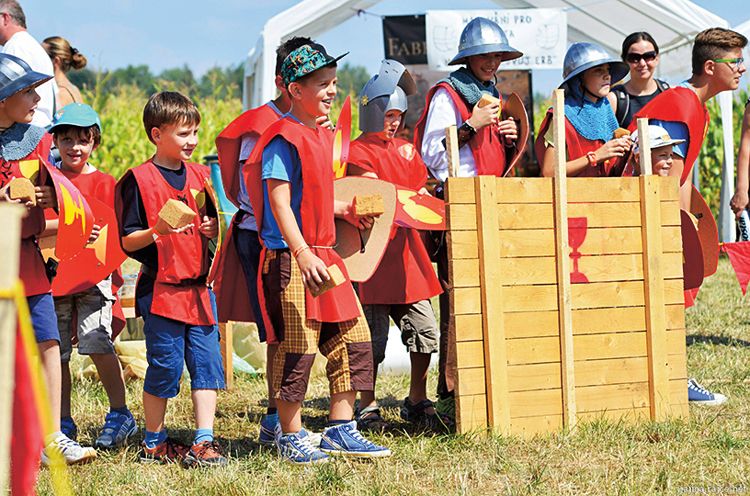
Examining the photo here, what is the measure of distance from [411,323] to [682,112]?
1.85 metres

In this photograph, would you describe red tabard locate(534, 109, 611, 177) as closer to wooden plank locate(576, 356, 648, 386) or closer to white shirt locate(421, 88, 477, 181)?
white shirt locate(421, 88, 477, 181)

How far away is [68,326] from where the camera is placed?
16.2 feet

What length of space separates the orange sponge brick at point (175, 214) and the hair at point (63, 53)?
2.74 meters

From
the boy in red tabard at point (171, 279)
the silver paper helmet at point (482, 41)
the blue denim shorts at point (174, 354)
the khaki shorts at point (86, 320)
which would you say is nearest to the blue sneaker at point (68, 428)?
the khaki shorts at point (86, 320)

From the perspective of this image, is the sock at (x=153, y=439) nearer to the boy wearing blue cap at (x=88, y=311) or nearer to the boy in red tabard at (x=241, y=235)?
the boy wearing blue cap at (x=88, y=311)

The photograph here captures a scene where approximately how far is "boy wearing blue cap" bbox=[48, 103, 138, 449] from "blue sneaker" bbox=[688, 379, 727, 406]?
9.24 ft

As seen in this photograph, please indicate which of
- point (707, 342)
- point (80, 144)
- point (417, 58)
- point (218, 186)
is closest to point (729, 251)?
point (707, 342)

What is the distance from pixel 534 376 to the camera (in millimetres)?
4648

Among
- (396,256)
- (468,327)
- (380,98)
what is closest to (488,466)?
(468,327)

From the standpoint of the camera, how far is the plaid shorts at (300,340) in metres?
4.14

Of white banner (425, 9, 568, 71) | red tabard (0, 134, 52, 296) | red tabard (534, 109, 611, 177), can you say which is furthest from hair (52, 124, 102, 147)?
white banner (425, 9, 568, 71)

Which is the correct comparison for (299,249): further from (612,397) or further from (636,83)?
(636,83)

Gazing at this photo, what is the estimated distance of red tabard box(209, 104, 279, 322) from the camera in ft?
14.9

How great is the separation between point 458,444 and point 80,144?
7.30 feet
